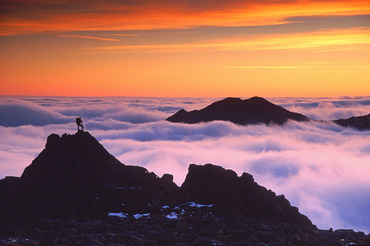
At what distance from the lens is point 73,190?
8156 cm

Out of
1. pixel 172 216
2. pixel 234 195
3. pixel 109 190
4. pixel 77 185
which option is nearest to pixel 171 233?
pixel 172 216

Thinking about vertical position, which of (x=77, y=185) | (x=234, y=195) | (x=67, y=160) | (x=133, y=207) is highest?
(x=67, y=160)

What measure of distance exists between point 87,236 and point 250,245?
2063cm

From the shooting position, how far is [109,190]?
82062mm

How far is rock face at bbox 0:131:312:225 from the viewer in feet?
257

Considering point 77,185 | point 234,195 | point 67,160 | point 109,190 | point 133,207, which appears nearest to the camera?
point 133,207

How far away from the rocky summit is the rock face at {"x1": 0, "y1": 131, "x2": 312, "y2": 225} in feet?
0.53

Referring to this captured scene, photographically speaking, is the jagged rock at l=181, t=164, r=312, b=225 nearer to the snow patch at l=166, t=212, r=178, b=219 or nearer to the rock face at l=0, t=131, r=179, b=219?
the rock face at l=0, t=131, r=179, b=219

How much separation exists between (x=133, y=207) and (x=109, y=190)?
5.48 m

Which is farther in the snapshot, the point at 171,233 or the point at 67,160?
the point at 67,160

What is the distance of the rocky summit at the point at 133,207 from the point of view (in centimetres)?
6494

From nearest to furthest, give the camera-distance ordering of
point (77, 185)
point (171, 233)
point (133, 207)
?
point (171, 233) < point (133, 207) < point (77, 185)

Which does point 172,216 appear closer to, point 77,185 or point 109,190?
point 109,190

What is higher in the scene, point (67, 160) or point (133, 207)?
point (67, 160)
